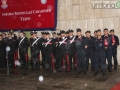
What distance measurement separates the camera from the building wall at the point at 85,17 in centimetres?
1085

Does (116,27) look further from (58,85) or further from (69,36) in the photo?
(58,85)

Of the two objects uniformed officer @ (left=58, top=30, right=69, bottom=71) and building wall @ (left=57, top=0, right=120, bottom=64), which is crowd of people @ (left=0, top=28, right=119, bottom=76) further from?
building wall @ (left=57, top=0, right=120, bottom=64)

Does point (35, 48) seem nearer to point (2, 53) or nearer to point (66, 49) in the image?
point (66, 49)

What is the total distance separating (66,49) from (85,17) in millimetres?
3013

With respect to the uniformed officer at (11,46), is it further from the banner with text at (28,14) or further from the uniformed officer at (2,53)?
the banner with text at (28,14)

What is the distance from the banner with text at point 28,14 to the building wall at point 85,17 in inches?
19.8

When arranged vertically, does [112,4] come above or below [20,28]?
above

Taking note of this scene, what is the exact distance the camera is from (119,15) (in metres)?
10.7

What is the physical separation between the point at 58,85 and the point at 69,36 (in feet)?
9.72

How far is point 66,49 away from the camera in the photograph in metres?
9.17

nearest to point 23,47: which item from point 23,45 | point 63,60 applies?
point 23,45

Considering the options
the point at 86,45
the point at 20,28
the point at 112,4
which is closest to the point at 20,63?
the point at 20,28

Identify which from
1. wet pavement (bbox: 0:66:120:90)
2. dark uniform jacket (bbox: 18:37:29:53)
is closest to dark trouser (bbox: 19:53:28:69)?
dark uniform jacket (bbox: 18:37:29:53)

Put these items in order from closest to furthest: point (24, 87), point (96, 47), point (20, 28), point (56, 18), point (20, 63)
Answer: point (24, 87) < point (96, 47) < point (20, 63) < point (56, 18) < point (20, 28)
